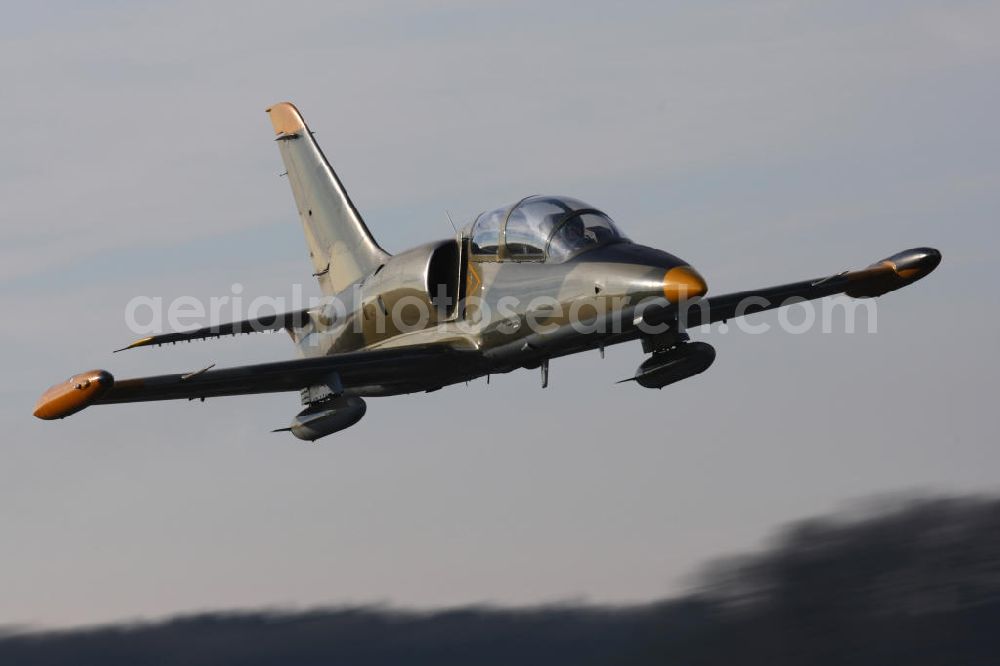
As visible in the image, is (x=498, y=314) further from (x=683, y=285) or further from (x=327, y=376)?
(x=683, y=285)

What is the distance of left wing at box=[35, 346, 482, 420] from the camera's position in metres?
23.6

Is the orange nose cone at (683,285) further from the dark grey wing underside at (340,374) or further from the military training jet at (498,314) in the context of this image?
the dark grey wing underside at (340,374)

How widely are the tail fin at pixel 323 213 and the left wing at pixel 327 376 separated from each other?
4920 millimetres

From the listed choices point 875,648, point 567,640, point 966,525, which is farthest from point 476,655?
point 966,525

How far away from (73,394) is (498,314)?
749cm

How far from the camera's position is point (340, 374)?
2559 cm

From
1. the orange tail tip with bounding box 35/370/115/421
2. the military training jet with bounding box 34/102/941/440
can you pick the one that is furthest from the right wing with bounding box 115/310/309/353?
the orange tail tip with bounding box 35/370/115/421

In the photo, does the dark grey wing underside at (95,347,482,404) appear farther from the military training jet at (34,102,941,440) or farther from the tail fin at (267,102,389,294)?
the tail fin at (267,102,389,294)

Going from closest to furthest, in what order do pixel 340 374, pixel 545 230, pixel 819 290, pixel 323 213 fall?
pixel 545 230, pixel 340 374, pixel 819 290, pixel 323 213

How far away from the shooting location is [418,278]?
26406 mm

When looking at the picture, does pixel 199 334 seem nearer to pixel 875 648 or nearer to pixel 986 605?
pixel 875 648

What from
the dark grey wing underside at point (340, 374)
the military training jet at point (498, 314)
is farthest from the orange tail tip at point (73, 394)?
the dark grey wing underside at point (340, 374)

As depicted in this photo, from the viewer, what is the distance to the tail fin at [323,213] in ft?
103

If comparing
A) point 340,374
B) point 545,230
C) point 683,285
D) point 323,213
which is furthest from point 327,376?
point 323,213
